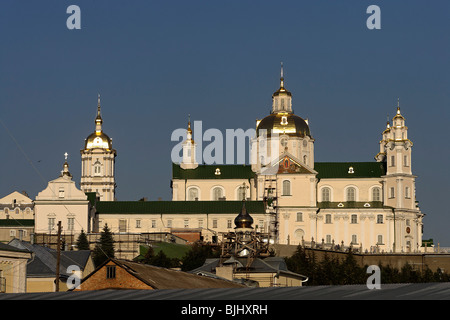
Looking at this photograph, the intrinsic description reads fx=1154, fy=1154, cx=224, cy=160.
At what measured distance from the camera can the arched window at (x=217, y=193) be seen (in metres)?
132

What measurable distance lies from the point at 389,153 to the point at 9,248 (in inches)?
3180

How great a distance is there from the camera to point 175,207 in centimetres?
12175

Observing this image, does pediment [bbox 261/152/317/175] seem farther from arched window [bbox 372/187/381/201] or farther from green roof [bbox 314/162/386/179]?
arched window [bbox 372/187/381/201]

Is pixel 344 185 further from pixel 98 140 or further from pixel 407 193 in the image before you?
pixel 98 140

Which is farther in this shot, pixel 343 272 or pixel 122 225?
pixel 122 225

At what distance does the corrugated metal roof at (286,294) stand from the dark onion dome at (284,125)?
102778 millimetres

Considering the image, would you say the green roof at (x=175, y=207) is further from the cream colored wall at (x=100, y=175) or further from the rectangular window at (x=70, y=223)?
the cream colored wall at (x=100, y=175)

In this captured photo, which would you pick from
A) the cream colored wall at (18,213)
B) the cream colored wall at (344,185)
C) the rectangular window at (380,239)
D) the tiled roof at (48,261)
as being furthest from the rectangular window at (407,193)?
the tiled roof at (48,261)

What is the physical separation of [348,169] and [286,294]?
10593 cm

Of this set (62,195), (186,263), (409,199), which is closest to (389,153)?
(409,199)

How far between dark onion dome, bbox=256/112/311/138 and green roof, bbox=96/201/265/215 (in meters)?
14.2

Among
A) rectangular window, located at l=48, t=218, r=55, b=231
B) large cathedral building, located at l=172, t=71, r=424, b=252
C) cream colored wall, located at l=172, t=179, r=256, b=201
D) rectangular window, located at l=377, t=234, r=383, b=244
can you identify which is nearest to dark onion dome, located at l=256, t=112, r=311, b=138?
large cathedral building, located at l=172, t=71, r=424, b=252

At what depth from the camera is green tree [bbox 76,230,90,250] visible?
103 metres

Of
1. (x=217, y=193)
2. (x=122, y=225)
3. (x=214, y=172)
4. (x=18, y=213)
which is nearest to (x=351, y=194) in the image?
(x=217, y=193)
